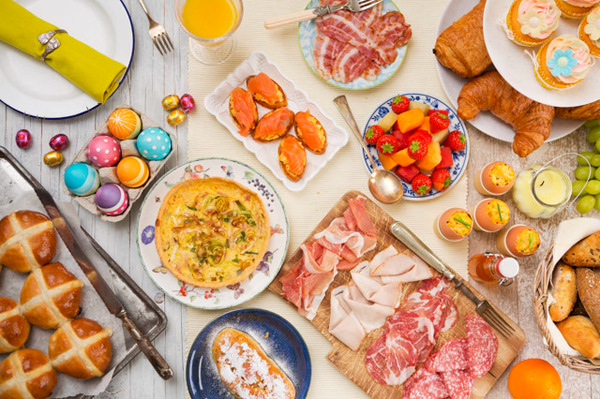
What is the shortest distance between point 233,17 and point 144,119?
0.50 m

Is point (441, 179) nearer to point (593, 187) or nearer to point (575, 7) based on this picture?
point (593, 187)

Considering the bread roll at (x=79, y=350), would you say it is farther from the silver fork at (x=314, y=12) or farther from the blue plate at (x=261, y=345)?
the silver fork at (x=314, y=12)

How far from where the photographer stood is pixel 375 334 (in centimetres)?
178

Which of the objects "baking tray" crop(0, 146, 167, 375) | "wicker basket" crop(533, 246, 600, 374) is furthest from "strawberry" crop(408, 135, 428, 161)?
"baking tray" crop(0, 146, 167, 375)

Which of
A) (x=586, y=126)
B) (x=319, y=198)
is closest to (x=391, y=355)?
(x=319, y=198)

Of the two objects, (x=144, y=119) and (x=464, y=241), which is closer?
(x=144, y=119)

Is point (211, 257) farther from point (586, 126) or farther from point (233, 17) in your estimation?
point (586, 126)

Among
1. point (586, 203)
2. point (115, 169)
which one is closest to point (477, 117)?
point (586, 203)

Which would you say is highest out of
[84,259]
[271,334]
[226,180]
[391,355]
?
[226,180]

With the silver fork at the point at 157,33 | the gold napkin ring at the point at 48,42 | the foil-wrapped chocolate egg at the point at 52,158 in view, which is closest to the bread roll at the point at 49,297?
the foil-wrapped chocolate egg at the point at 52,158

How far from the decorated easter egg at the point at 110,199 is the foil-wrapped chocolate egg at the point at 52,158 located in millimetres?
290

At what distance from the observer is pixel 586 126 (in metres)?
1.85

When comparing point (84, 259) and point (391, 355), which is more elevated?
point (84, 259)

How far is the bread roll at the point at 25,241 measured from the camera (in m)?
1.62
